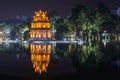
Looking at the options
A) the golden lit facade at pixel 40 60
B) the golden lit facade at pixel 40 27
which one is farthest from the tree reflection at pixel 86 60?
the golden lit facade at pixel 40 27

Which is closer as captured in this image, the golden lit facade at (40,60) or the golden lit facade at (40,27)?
the golden lit facade at (40,60)

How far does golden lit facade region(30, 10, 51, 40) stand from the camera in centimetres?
12713

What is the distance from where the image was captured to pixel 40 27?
442 ft

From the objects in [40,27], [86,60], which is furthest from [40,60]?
[40,27]

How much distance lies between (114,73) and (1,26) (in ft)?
463

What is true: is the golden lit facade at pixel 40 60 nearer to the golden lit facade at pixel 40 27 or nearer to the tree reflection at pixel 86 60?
the tree reflection at pixel 86 60

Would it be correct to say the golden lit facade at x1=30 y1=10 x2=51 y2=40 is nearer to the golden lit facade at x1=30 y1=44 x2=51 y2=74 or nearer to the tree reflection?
the golden lit facade at x1=30 y1=44 x2=51 y2=74

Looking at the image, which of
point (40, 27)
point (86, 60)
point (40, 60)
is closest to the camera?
point (86, 60)

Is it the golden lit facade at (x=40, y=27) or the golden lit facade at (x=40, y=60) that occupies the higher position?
the golden lit facade at (x=40, y=27)

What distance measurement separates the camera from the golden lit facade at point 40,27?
127131 millimetres

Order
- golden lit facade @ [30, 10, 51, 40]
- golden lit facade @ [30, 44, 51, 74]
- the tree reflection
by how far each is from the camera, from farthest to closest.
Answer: golden lit facade @ [30, 10, 51, 40], the tree reflection, golden lit facade @ [30, 44, 51, 74]

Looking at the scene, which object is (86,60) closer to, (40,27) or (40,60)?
(40,60)

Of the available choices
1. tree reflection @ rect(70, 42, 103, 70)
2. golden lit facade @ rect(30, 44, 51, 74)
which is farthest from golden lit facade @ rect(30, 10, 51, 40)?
tree reflection @ rect(70, 42, 103, 70)

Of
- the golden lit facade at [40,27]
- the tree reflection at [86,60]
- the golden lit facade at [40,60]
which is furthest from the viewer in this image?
the golden lit facade at [40,27]
